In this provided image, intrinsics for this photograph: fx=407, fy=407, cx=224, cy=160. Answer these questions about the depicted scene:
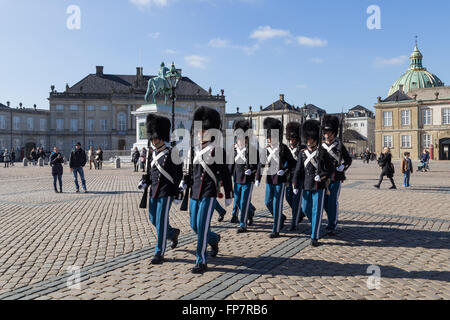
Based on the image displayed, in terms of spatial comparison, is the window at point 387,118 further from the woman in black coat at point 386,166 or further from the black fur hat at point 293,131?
the black fur hat at point 293,131

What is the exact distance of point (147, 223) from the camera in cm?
821

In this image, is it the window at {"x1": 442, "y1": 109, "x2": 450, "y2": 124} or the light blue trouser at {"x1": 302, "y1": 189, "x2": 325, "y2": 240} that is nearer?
the light blue trouser at {"x1": 302, "y1": 189, "x2": 325, "y2": 240}

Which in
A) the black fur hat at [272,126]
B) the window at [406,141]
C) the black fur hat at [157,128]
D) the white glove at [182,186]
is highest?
the window at [406,141]

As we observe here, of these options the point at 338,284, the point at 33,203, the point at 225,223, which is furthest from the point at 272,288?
the point at 33,203

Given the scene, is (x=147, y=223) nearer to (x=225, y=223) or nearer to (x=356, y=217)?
(x=225, y=223)

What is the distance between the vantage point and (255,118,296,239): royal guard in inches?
278

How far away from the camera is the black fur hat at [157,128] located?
5.75 meters

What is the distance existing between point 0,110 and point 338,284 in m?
69.5

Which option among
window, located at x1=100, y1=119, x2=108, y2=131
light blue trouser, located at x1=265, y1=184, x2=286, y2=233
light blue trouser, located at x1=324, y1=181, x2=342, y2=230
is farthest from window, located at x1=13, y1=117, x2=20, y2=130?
light blue trouser, located at x1=324, y1=181, x2=342, y2=230

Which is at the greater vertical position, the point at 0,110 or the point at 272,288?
the point at 0,110

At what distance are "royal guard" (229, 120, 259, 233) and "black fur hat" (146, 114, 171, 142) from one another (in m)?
2.03

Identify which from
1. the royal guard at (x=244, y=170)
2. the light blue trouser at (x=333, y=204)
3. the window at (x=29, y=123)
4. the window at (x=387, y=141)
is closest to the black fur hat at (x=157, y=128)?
the royal guard at (x=244, y=170)

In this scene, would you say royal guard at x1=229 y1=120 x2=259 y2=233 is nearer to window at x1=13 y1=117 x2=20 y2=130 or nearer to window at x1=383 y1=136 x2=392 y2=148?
window at x1=383 y1=136 x2=392 y2=148

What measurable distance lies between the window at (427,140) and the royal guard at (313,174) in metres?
59.5
